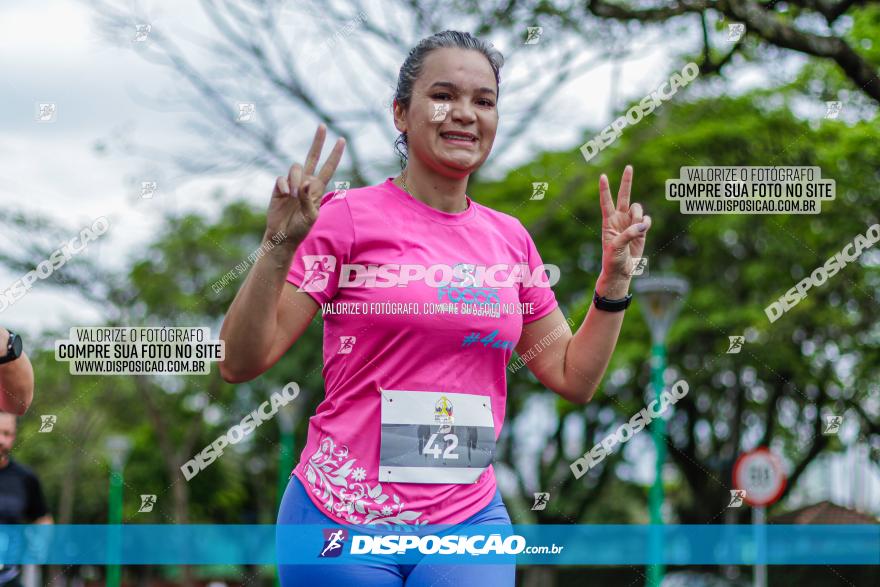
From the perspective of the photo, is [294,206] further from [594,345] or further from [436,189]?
[594,345]

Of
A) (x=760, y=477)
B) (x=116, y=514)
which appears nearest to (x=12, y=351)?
(x=760, y=477)

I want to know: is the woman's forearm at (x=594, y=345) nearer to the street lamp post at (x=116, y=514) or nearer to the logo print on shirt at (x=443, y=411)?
the logo print on shirt at (x=443, y=411)

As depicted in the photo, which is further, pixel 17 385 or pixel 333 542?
pixel 17 385

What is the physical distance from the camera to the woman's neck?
8.36 feet

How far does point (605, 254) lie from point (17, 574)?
324 centimetres

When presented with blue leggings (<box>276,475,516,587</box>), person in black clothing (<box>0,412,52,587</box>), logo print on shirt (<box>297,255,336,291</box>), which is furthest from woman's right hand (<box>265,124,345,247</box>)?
person in black clothing (<box>0,412,52,587</box>)

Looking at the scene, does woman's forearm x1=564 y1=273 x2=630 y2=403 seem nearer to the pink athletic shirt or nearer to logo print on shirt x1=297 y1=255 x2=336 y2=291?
the pink athletic shirt

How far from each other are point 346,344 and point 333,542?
0.41 meters

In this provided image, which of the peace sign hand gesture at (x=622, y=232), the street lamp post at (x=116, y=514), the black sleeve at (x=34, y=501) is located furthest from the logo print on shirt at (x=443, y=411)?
the black sleeve at (x=34, y=501)

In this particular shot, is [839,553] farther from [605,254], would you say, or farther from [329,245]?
[329,245]

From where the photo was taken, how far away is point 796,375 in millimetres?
14820

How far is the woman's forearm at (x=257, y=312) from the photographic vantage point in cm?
223

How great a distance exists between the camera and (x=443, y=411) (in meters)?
2.43

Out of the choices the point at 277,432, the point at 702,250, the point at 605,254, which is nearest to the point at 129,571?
the point at 277,432
